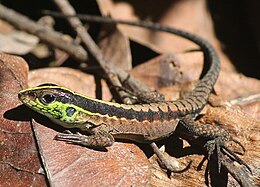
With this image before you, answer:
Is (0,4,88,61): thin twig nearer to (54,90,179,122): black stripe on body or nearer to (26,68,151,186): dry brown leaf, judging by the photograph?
(54,90,179,122): black stripe on body

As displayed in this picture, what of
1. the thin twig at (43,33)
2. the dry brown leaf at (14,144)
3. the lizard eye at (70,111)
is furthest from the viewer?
the thin twig at (43,33)

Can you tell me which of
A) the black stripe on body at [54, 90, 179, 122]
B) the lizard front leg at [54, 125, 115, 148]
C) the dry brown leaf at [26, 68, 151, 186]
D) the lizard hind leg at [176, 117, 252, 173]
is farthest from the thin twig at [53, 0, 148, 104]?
the dry brown leaf at [26, 68, 151, 186]

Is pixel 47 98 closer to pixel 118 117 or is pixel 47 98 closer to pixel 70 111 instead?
pixel 70 111

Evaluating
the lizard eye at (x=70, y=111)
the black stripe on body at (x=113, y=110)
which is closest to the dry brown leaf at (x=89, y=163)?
the lizard eye at (x=70, y=111)

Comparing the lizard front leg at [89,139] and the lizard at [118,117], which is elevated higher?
the lizard at [118,117]

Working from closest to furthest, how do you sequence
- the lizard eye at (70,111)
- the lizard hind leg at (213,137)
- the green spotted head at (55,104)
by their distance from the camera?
the green spotted head at (55,104) < the lizard eye at (70,111) < the lizard hind leg at (213,137)

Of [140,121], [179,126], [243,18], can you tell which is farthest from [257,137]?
[243,18]

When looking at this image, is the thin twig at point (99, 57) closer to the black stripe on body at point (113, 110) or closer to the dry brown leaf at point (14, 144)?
the black stripe on body at point (113, 110)

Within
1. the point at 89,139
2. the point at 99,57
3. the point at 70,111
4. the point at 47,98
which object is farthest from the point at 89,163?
the point at 99,57
